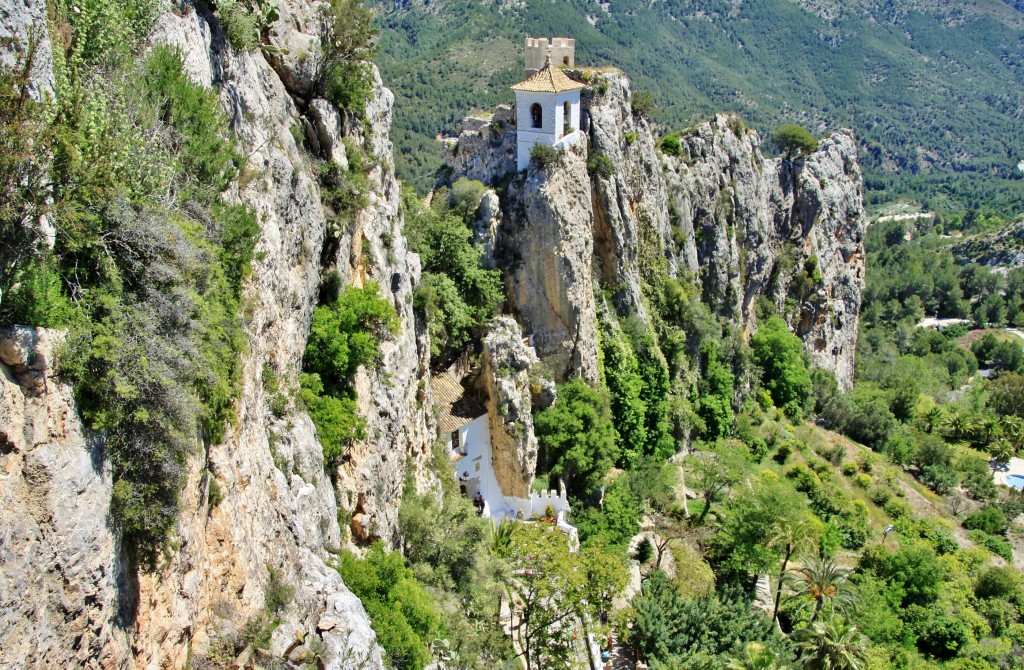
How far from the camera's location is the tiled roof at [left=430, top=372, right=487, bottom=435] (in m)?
28.5

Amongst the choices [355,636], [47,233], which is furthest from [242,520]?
[47,233]

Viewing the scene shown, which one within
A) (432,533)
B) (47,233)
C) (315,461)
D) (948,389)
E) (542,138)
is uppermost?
(542,138)

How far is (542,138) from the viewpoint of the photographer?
32750 millimetres

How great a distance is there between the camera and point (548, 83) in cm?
3231

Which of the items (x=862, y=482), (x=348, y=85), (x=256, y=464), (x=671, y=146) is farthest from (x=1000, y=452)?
(x=256, y=464)

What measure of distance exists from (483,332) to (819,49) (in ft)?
611

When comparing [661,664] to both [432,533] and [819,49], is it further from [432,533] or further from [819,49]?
[819,49]

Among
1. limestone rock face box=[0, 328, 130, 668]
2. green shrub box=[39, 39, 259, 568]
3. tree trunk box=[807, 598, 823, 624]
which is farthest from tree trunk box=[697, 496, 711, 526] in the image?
limestone rock face box=[0, 328, 130, 668]

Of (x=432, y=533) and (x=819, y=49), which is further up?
(x=819, y=49)

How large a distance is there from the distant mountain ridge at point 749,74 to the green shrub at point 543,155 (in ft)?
146

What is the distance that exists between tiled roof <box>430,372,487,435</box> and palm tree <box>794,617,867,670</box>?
14307 millimetres

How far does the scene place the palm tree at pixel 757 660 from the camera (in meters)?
23.1

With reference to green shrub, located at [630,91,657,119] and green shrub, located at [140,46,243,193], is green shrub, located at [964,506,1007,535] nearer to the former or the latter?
green shrub, located at [630,91,657,119]

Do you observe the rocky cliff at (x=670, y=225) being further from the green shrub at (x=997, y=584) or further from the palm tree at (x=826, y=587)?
the green shrub at (x=997, y=584)
